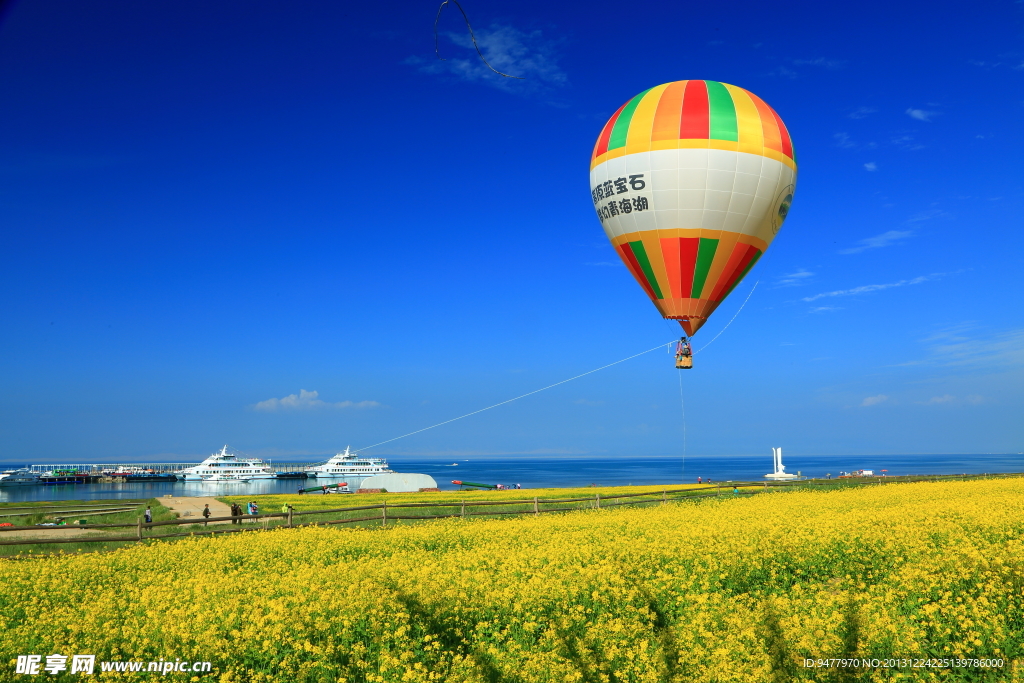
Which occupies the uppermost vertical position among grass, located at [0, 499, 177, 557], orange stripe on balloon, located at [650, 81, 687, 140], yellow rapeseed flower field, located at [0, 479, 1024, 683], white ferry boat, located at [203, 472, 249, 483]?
orange stripe on balloon, located at [650, 81, 687, 140]

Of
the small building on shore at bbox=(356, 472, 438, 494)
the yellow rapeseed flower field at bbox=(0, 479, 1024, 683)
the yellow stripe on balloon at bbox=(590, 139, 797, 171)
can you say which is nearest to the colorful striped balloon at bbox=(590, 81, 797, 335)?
the yellow stripe on balloon at bbox=(590, 139, 797, 171)

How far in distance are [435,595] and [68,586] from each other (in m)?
6.97

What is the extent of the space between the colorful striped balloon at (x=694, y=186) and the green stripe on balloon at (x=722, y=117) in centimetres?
3

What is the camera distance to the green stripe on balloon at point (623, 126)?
23188mm

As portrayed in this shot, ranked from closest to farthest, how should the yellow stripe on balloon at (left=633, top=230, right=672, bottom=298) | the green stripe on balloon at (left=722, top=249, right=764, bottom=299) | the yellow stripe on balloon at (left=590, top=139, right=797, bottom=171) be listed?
the yellow stripe on balloon at (left=590, top=139, right=797, bottom=171), the yellow stripe on balloon at (left=633, top=230, right=672, bottom=298), the green stripe on balloon at (left=722, top=249, right=764, bottom=299)

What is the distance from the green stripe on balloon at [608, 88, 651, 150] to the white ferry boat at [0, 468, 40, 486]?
14802cm

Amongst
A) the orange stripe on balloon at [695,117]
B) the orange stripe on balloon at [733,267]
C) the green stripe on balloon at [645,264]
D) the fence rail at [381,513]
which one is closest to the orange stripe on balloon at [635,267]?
the green stripe on balloon at [645,264]

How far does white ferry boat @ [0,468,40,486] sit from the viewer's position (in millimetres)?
127250

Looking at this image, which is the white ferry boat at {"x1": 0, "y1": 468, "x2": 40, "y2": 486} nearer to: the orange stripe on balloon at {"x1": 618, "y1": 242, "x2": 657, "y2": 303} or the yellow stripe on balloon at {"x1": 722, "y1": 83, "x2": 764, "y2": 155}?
the orange stripe on balloon at {"x1": 618, "y1": 242, "x2": 657, "y2": 303}

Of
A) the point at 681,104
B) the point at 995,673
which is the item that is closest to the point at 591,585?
the point at 995,673

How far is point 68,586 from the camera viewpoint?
11.6 meters

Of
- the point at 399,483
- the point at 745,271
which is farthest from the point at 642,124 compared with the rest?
the point at 399,483

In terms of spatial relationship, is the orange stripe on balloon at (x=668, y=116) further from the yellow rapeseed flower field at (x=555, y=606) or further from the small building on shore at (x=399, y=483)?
the small building on shore at (x=399, y=483)

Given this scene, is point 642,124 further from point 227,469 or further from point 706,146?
point 227,469
